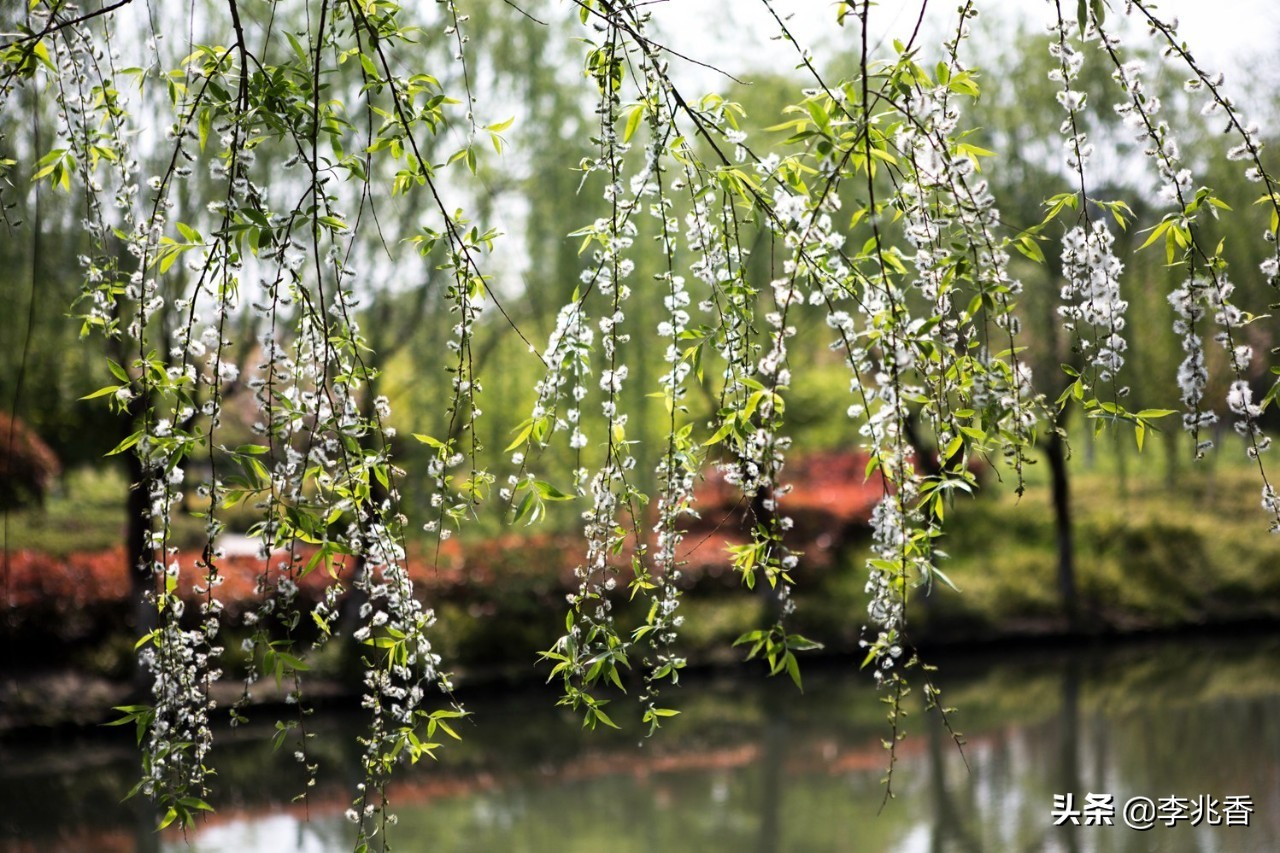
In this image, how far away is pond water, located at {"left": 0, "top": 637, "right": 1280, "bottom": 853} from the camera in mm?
5008

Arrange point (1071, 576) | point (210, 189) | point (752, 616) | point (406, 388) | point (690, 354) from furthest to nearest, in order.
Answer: point (1071, 576) < point (752, 616) < point (406, 388) < point (210, 189) < point (690, 354)

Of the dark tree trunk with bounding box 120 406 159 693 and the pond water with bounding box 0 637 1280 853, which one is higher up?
the dark tree trunk with bounding box 120 406 159 693

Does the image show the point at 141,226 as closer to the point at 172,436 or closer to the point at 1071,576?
the point at 172,436

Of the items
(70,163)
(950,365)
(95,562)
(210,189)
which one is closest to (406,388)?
(210,189)

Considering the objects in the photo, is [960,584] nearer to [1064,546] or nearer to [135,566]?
[1064,546]

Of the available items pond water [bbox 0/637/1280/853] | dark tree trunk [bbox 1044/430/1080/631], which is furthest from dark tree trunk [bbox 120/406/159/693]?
dark tree trunk [bbox 1044/430/1080/631]

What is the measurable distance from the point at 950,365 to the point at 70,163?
120cm

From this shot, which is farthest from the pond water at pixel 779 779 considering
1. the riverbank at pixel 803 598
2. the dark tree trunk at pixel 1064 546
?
the dark tree trunk at pixel 1064 546

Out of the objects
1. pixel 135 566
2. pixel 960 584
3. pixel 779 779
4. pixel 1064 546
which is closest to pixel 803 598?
pixel 960 584

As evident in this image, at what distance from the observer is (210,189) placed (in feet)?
22.1

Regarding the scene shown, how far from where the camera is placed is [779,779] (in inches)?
232

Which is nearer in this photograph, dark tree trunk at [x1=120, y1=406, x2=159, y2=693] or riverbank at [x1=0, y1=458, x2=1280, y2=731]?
dark tree trunk at [x1=120, y1=406, x2=159, y2=693]

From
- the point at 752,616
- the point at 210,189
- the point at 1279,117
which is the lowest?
the point at 752,616

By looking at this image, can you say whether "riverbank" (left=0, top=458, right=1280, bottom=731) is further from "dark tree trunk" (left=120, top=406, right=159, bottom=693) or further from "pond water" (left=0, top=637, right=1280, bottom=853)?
"pond water" (left=0, top=637, right=1280, bottom=853)
